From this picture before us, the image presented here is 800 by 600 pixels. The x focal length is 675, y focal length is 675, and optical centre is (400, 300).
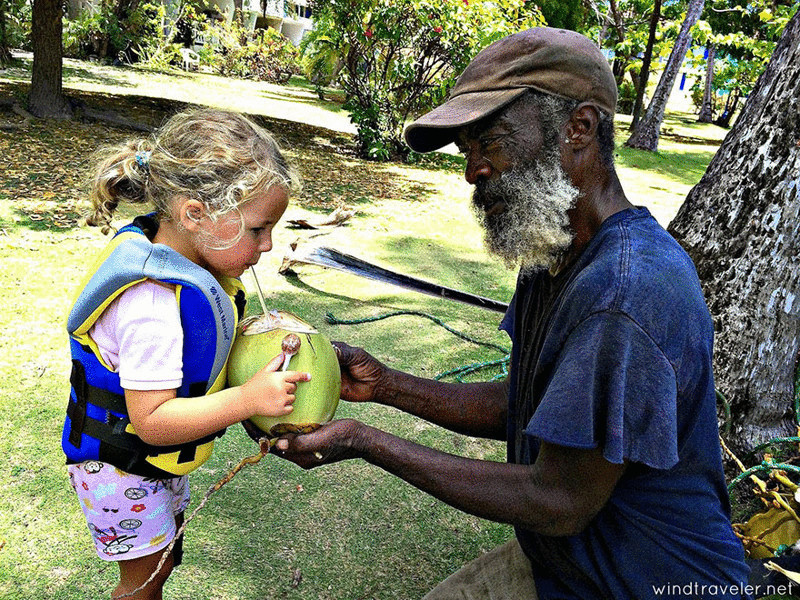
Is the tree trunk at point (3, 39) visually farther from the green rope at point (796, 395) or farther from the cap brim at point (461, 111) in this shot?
the green rope at point (796, 395)

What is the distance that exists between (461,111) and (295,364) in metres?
0.78

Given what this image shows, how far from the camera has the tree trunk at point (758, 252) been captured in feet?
9.82

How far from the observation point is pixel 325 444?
167 centimetres

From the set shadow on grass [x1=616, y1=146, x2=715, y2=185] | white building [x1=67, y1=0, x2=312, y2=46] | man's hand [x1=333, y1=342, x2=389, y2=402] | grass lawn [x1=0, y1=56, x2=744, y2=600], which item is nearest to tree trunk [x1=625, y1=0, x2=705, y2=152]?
shadow on grass [x1=616, y1=146, x2=715, y2=185]

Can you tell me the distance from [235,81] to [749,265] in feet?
69.2

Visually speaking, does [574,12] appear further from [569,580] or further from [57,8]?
[569,580]

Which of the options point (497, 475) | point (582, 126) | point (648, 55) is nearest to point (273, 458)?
point (497, 475)

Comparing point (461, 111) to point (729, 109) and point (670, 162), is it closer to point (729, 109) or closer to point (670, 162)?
point (670, 162)

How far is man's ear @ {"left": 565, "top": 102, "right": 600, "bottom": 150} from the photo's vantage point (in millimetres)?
1656

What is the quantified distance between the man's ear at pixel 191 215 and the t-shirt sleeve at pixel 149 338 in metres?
0.19

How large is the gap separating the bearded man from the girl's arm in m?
0.12

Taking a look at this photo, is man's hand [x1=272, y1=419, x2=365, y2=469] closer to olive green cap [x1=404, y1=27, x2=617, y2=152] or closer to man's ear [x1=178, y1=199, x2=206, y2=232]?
man's ear [x1=178, y1=199, x2=206, y2=232]

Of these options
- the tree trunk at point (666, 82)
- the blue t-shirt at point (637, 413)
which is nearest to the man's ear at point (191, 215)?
the blue t-shirt at point (637, 413)

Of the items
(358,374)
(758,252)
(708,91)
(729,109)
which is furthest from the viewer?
(729,109)
